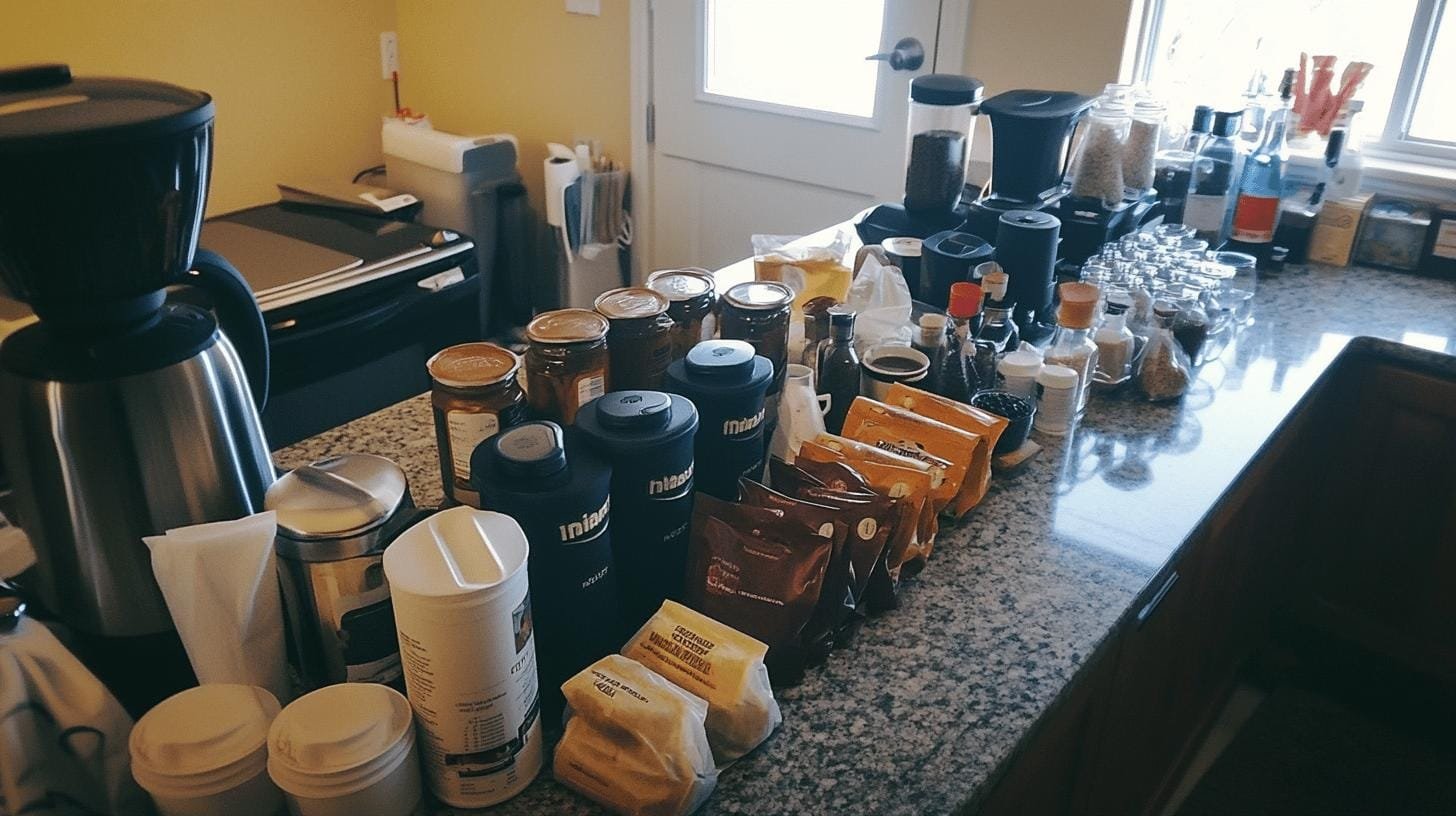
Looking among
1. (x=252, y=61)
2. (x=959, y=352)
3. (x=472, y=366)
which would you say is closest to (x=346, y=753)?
(x=472, y=366)

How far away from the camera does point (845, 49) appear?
8.62ft

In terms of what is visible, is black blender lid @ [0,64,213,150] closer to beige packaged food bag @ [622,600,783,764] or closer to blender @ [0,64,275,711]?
blender @ [0,64,275,711]

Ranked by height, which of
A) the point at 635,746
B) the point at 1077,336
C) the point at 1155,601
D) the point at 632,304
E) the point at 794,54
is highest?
the point at 794,54

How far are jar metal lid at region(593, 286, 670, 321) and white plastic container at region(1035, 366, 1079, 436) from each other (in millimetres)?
525

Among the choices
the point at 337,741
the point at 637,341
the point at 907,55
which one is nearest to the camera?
the point at 337,741

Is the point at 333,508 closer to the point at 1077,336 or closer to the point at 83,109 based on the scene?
the point at 83,109

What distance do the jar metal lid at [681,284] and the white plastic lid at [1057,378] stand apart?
0.45 m

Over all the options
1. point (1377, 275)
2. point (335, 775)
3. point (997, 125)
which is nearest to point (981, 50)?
point (997, 125)

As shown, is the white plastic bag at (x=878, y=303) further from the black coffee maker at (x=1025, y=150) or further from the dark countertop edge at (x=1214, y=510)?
the dark countertop edge at (x=1214, y=510)

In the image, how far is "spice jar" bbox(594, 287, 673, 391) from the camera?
3.56ft

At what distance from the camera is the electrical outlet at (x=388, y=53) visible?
133 inches

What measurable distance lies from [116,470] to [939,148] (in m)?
1.31

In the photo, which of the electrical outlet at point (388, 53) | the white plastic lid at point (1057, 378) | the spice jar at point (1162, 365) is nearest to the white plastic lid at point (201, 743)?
the white plastic lid at point (1057, 378)

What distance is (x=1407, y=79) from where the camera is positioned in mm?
2113
